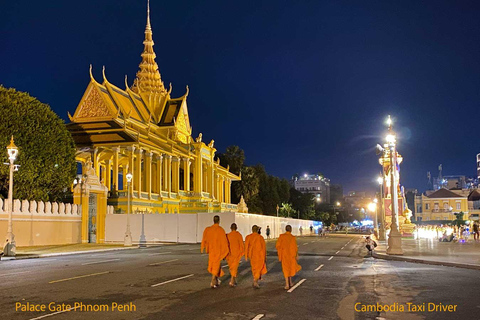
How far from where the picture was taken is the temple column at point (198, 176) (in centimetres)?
6134

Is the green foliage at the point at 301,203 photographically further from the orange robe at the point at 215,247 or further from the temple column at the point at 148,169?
the orange robe at the point at 215,247

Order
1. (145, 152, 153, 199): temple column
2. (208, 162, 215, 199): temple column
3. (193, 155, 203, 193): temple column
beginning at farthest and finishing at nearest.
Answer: (208, 162, 215, 199): temple column → (193, 155, 203, 193): temple column → (145, 152, 153, 199): temple column

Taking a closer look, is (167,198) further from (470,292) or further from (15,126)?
(470,292)

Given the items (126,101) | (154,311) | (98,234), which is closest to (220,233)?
(154,311)

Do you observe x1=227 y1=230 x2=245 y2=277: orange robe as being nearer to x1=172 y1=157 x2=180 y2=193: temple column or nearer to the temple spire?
x1=172 y1=157 x2=180 y2=193: temple column

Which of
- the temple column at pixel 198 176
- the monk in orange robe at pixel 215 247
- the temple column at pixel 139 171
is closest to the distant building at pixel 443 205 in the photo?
the temple column at pixel 198 176

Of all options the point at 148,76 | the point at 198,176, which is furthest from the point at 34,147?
the point at 148,76

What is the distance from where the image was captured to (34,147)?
35.6 metres

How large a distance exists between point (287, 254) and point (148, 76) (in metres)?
60.0

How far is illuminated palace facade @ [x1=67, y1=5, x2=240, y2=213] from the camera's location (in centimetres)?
4884

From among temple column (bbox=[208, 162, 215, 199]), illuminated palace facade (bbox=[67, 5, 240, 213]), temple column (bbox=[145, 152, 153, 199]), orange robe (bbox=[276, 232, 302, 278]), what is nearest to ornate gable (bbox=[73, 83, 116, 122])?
illuminated palace facade (bbox=[67, 5, 240, 213])

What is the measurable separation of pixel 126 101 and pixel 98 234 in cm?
2363

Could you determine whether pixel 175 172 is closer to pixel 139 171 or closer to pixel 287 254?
pixel 139 171

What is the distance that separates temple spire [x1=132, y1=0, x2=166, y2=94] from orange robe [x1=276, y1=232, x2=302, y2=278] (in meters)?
57.7
